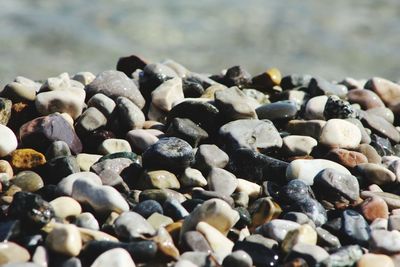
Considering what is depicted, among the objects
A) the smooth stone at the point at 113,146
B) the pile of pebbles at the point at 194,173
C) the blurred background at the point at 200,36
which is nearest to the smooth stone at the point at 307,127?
the pile of pebbles at the point at 194,173

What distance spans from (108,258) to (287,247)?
0.46m

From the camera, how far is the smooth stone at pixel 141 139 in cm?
251

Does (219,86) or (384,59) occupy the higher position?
(219,86)

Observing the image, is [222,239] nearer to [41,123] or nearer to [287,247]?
[287,247]

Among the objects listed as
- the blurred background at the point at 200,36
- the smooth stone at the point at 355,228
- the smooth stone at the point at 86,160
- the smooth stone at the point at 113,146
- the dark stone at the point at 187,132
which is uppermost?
the dark stone at the point at 187,132

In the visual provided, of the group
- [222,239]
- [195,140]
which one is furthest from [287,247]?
[195,140]

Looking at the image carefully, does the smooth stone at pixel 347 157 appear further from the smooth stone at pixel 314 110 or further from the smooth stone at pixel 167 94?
the smooth stone at pixel 167 94

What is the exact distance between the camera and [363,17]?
24.0 ft

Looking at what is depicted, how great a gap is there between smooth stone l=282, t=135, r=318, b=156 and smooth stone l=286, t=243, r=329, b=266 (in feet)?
2.13

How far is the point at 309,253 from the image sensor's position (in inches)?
74.5

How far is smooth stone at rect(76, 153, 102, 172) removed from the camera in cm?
233

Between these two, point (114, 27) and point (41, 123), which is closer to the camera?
point (41, 123)

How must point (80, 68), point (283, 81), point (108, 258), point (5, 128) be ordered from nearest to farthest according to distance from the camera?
point (108, 258)
point (5, 128)
point (283, 81)
point (80, 68)

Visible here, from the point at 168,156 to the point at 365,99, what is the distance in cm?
108
